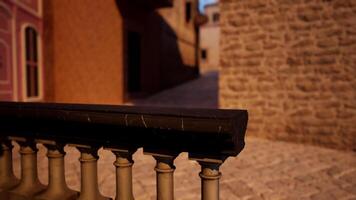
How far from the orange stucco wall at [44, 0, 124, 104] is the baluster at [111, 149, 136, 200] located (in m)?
5.83

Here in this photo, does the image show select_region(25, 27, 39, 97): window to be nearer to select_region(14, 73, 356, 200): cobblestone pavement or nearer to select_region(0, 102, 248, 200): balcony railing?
select_region(14, 73, 356, 200): cobblestone pavement

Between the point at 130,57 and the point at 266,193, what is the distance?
833 centimetres

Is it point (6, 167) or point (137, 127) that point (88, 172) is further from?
point (6, 167)

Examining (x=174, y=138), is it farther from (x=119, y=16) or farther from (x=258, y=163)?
(x=119, y=16)

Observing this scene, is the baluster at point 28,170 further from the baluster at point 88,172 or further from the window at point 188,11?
the window at point 188,11

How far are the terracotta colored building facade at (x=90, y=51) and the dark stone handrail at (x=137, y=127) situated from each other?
4871mm

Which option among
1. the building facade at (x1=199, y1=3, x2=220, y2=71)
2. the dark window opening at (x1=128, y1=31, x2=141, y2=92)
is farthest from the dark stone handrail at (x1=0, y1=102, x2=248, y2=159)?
the building facade at (x1=199, y1=3, x2=220, y2=71)

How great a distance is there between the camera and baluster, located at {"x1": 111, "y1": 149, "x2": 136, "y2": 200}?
1389mm

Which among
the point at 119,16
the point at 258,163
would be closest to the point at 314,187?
the point at 258,163

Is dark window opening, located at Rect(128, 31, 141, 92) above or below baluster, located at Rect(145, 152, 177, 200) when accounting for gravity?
above

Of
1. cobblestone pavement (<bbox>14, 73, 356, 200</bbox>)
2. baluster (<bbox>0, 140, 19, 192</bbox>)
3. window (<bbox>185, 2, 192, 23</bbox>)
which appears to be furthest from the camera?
window (<bbox>185, 2, 192, 23</bbox>)

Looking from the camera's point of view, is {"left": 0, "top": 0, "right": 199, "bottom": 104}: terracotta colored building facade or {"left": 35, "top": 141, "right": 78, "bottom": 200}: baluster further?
{"left": 0, "top": 0, "right": 199, "bottom": 104}: terracotta colored building facade

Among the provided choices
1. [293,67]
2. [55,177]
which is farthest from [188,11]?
[55,177]

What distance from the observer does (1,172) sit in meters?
1.80
